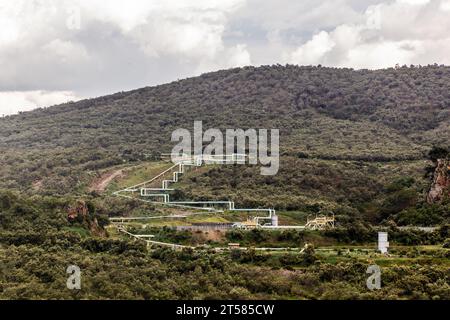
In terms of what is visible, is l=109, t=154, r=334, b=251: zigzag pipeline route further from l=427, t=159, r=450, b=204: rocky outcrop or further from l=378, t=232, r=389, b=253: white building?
l=427, t=159, r=450, b=204: rocky outcrop

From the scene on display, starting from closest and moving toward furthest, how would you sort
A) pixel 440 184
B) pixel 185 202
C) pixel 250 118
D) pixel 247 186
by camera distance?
pixel 440 184 < pixel 185 202 < pixel 247 186 < pixel 250 118

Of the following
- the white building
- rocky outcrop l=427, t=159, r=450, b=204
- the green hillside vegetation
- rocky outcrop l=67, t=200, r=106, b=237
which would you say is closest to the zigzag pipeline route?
the green hillside vegetation

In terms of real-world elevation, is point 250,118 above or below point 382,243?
above

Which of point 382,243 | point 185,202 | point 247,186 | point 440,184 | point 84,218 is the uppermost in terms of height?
point 440,184

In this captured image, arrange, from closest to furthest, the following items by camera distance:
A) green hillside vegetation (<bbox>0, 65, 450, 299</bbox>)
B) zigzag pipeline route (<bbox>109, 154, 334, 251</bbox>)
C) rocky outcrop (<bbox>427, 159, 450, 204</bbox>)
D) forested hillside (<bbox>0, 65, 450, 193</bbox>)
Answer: green hillside vegetation (<bbox>0, 65, 450, 299</bbox>) < zigzag pipeline route (<bbox>109, 154, 334, 251</bbox>) < rocky outcrop (<bbox>427, 159, 450, 204</bbox>) < forested hillside (<bbox>0, 65, 450, 193</bbox>)

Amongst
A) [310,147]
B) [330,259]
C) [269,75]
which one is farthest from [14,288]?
[269,75]

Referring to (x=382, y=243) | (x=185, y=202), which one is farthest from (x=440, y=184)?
(x=185, y=202)

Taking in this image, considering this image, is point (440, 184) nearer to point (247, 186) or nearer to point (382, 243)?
point (382, 243)

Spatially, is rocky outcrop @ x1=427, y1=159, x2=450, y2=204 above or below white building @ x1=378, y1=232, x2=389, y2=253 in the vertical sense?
above

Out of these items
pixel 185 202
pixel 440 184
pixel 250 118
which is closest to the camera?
pixel 440 184
